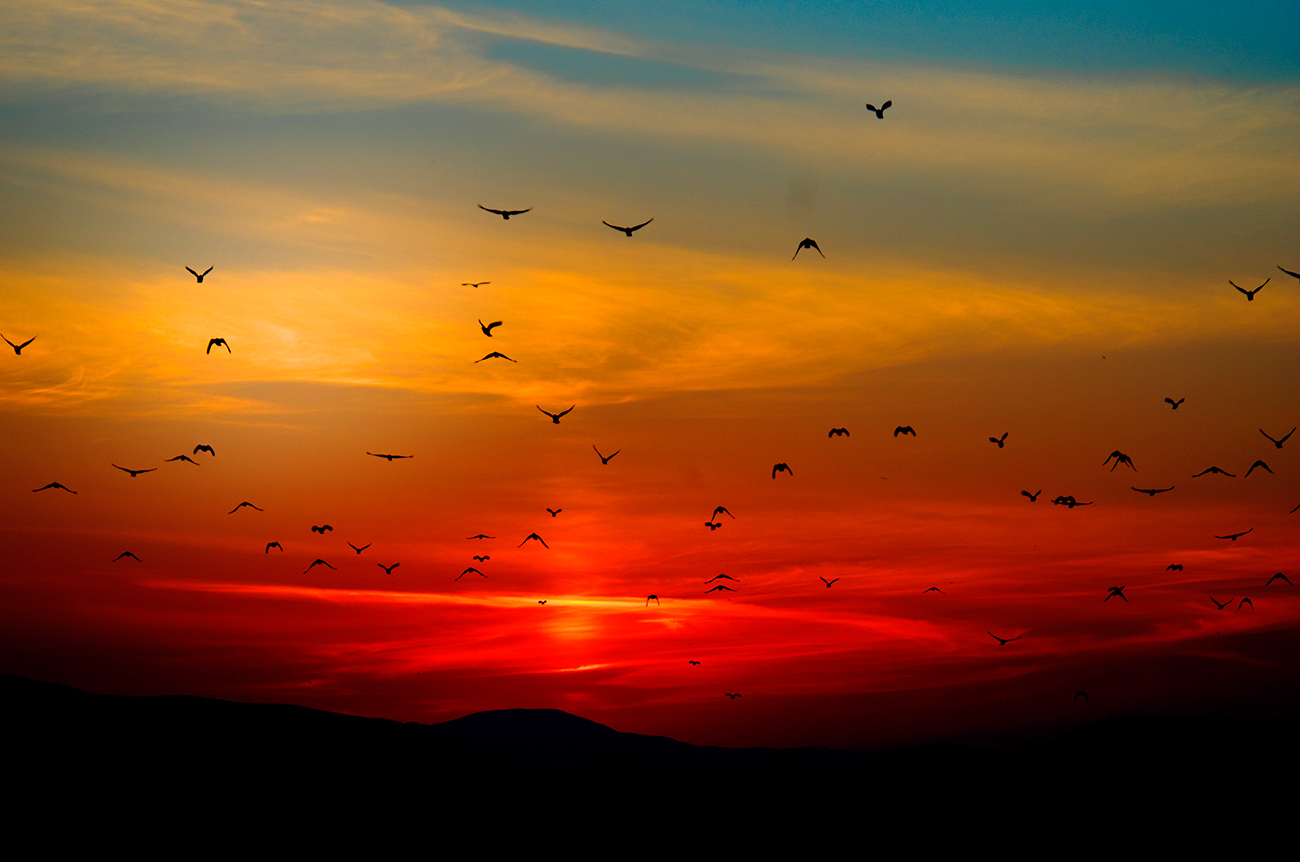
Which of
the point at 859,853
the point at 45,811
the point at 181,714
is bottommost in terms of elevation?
the point at 859,853

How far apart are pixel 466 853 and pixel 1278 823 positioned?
113m

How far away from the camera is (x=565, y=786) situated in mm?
135375

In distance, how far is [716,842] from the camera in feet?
428

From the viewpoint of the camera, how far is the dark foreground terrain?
9819 cm

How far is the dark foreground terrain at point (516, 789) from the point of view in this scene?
9819cm

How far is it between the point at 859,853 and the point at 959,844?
14.5 metres

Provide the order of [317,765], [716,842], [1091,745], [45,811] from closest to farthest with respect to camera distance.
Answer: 1. [45,811]
2. [317,765]
3. [716,842]
4. [1091,745]

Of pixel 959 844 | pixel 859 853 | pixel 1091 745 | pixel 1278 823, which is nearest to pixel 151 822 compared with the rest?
pixel 859 853

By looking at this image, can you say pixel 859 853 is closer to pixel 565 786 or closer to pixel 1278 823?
pixel 565 786

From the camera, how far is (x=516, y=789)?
420 feet

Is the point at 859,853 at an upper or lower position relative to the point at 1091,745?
lower

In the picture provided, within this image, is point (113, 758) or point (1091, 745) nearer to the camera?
point (113, 758)

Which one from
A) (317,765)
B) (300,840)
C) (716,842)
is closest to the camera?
(300,840)

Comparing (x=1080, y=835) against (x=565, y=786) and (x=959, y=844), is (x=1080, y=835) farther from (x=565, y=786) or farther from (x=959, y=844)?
(x=565, y=786)
